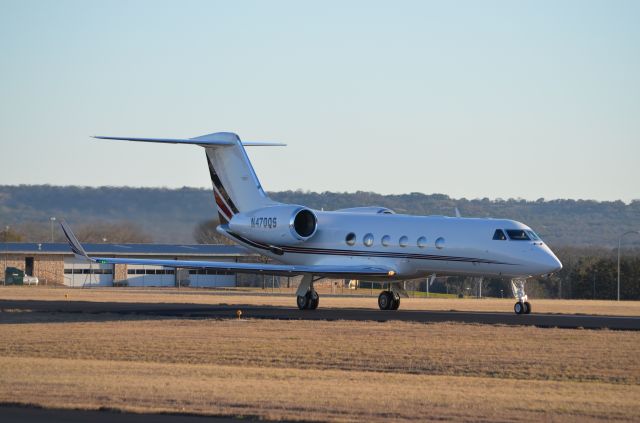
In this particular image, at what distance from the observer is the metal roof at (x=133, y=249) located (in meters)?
79.1

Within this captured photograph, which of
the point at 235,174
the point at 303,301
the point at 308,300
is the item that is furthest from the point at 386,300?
the point at 235,174

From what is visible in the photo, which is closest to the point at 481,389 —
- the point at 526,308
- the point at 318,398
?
the point at 318,398

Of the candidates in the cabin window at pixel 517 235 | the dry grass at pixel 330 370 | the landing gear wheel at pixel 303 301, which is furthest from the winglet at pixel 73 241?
the cabin window at pixel 517 235

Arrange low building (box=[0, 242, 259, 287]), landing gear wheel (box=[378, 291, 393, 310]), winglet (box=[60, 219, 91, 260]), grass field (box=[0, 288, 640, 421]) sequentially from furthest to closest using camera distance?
low building (box=[0, 242, 259, 287]), landing gear wheel (box=[378, 291, 393, 310]), winglet (box=[60, 219, 91, 260]), grass field (box=[0, 288, 640, 421])

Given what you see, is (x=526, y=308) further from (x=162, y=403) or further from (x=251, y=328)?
(x=162, y=403)

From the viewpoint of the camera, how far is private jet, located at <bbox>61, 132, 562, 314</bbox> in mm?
34062

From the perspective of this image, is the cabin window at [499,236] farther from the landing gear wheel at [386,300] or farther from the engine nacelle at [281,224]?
the engine nacelle at [281,224]

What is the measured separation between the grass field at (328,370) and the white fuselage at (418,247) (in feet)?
19.7

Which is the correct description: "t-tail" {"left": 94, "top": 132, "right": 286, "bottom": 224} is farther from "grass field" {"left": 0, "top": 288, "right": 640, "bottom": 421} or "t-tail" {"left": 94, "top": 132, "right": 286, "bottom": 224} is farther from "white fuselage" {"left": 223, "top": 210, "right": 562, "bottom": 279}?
"grass field" {"left": 0, "top": 288, "right": 640, "bottom": 421}

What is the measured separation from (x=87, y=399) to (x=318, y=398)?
319 cm

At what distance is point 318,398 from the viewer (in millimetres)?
15562

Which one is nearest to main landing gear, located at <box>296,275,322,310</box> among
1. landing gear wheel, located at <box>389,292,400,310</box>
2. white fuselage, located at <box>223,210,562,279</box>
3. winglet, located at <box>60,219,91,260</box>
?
white fuselage, located at <box>223,210,562,279</box>

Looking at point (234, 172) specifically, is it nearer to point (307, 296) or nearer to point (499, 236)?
point (307, 296)

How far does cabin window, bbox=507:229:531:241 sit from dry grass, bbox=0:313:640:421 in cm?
689
